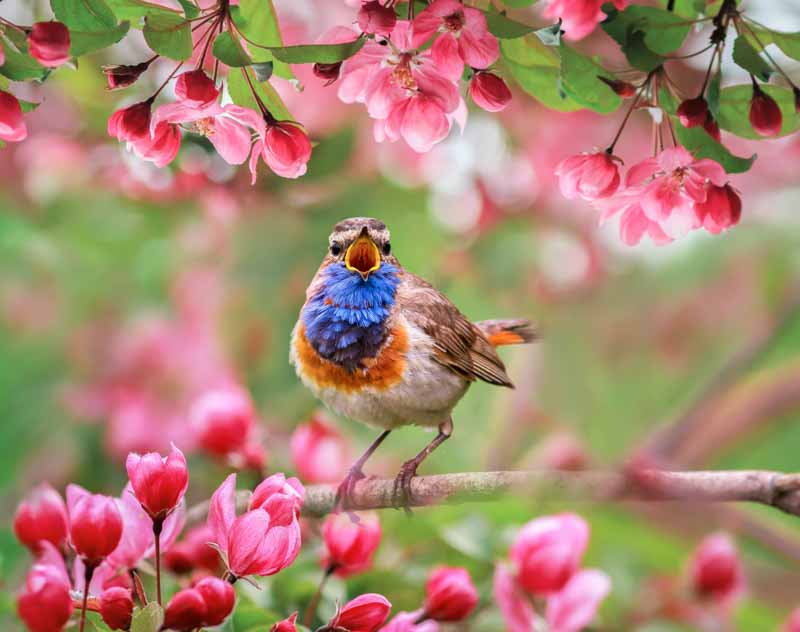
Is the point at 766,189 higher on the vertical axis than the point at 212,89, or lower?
lower

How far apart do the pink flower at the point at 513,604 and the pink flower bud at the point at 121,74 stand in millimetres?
518

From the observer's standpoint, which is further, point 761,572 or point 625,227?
point 761,572

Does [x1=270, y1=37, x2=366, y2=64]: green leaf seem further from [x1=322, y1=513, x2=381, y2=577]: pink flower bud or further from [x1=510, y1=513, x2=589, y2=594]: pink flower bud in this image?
[x1=510, y1=513, x2=589, y2=594]: pink flower bud

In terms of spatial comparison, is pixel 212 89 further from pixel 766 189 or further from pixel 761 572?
pixel 761 572

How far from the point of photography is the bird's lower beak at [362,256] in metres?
0.62

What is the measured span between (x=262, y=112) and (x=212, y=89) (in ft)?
0.14

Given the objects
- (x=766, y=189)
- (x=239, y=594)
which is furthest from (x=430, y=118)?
(x=766, y=189)

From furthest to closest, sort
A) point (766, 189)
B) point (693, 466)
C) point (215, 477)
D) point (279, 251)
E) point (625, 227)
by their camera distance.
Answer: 1. point (766, 189)
2. point (693, 466)
3. point (279, 251)
4. point (215, 477)
5. point (625, 227)

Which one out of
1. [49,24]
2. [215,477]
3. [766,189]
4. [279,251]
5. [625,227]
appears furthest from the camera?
[766,189]

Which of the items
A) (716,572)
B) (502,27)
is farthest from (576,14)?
(716,572)

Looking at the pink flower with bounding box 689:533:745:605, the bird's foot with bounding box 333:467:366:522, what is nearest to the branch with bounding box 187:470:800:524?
the bird's foot with bounding box 333:467:366:522

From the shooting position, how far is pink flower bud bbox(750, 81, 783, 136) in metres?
0.63

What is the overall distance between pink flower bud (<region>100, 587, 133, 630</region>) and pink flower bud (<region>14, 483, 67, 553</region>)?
0.13 meters

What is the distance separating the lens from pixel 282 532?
1.90ft
